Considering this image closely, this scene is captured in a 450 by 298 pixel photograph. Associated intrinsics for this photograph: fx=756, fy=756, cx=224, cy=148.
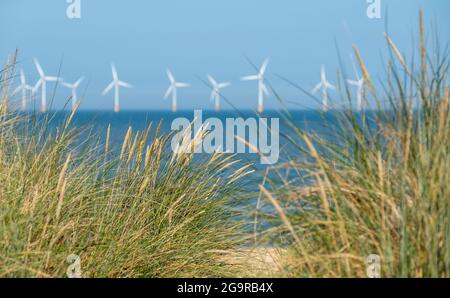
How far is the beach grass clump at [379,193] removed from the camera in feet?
10.8

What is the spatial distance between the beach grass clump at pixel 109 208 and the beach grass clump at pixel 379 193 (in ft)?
3.47

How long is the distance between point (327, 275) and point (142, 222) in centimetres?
154

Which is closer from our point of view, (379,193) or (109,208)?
(379,193)

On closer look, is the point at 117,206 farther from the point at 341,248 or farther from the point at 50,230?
the point at 341,248

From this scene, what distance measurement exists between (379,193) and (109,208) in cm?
184

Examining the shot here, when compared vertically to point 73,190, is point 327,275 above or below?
below

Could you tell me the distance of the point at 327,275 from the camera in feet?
11.4

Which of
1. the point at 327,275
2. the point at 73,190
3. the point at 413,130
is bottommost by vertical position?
the point at 327,275

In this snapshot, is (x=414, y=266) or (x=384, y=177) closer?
(x=414, y=266)

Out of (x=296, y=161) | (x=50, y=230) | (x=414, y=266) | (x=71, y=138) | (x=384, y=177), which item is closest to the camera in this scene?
(x=414, y=266)

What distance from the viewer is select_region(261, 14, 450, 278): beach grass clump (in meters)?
3.30

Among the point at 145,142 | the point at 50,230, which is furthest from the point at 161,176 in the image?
the point at 50,230

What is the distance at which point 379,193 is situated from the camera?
10.9ft

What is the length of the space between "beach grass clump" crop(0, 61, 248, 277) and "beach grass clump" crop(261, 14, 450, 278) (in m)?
1.06
